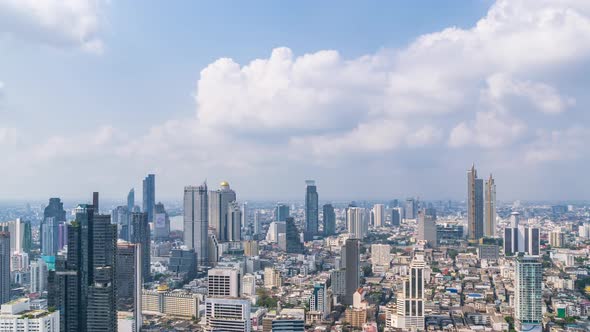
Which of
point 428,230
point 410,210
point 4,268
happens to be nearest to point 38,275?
point 4,268

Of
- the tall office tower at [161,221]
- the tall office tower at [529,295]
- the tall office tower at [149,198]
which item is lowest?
the tall office tower at [529,295]

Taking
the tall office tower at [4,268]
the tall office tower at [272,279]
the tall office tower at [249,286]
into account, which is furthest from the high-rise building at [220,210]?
the tall office tower at [4,268]

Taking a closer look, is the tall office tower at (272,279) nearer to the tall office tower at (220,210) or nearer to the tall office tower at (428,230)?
the tall office tower at (220,210)

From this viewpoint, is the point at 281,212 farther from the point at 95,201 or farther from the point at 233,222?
the point at 95,201

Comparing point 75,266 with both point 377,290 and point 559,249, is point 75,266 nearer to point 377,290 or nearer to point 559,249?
point 377,290

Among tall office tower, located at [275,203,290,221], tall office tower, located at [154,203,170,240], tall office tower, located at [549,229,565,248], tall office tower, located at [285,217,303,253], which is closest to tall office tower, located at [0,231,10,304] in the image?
tall office tower, located at [154,203,170,240]

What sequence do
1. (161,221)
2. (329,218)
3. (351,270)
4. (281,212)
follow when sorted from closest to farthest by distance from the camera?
(351,270)
(161,221)
(329,218)
(281,212)
